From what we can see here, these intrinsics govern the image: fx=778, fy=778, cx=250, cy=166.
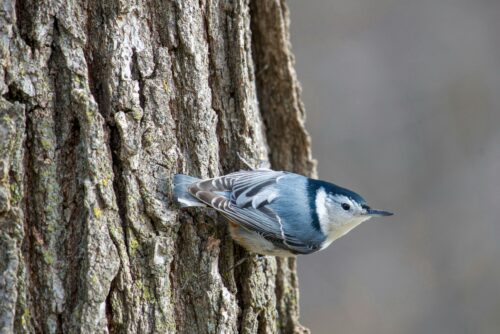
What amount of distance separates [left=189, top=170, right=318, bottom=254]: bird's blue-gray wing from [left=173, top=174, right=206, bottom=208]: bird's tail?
0.27 feet

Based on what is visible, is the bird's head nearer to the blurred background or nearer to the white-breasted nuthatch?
the white-breasted nuthatch

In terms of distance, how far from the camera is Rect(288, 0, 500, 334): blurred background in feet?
16.8

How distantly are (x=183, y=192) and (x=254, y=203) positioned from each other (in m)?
0.40

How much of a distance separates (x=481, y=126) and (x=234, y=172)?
2876 mm

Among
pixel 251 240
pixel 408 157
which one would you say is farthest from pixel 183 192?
pixel 408 157

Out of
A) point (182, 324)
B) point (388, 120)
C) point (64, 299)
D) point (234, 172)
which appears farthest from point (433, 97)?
point (64, 299)

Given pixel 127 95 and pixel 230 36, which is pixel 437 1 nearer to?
pixel 230 36

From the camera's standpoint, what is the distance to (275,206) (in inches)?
115

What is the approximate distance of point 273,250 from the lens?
9.47 feet

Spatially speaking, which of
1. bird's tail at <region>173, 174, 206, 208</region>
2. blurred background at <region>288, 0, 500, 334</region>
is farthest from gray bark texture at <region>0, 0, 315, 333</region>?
blurred background at <region>288, 0, 500, 334</region>

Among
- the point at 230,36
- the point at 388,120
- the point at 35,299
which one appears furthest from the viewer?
the point at 388,120

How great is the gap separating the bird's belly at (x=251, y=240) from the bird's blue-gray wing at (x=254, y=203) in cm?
2

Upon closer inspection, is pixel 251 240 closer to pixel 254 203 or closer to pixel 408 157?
pixel 254 203

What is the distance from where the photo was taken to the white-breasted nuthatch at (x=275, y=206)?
8.78ft
